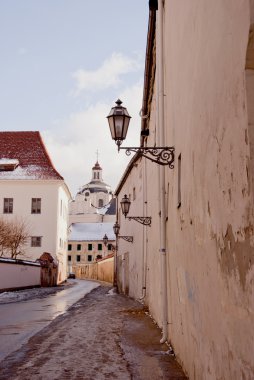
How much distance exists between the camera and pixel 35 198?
40.9 metres

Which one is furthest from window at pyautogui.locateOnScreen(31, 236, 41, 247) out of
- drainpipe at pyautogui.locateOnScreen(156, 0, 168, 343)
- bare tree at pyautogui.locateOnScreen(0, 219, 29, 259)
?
drainpipe at pyautogui.locateOnScreen(156, 0, 168, 343)

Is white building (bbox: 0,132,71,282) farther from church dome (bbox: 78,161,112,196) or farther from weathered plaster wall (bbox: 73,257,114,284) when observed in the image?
church dome (bbox: 78,161,112,196)

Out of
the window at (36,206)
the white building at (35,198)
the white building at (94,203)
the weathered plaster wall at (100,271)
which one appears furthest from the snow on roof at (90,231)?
the window at (36,206)

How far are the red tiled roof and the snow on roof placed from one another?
149ft

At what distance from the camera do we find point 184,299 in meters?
6.13

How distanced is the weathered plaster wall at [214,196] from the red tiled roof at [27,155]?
3551cm

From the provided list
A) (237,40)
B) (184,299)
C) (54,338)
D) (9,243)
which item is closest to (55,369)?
(184,299)

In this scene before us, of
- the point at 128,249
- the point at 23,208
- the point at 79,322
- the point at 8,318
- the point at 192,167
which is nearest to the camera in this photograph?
the point at 192,167

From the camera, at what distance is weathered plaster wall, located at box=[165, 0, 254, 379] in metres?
3.08

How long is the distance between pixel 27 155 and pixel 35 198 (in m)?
4.45

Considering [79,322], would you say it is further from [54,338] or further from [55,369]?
[55,369]

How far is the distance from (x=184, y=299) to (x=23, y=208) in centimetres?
3618

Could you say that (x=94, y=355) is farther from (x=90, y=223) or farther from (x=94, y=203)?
(x=94, y=203)

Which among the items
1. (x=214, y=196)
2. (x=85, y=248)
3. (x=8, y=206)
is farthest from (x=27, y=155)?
(x=85, y=248)
